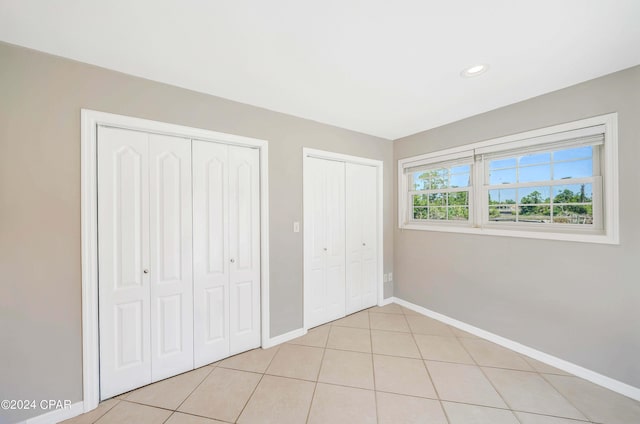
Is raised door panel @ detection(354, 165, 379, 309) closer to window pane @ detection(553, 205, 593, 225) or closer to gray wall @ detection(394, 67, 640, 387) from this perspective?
gray wall @ detection(394, 67, 640, 387)

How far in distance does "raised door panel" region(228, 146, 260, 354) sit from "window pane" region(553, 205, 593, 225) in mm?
2851

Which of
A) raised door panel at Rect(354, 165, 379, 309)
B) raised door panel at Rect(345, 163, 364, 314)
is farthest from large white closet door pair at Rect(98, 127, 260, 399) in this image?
raised door panel at Rect(354, 165, 379, 309)

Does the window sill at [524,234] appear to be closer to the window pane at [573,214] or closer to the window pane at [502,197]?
the window pane at [573,214]

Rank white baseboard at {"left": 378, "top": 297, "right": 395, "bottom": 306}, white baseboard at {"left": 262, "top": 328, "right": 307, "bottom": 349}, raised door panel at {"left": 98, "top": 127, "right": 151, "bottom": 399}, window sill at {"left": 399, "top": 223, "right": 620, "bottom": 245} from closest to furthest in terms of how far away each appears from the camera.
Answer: raised door panel at {"left": 98, "top": 127, "right": 151, "bottom": 399} → window sill at {"left": 399, "top": 223, "right": 620, "bottom": 245} → white baseboard at {"left": 262, "top": 328, "right": 307, "bottom": 349} → white baseboard at {"left": 378, "top": 297, "right": 395, "bottom": 306}

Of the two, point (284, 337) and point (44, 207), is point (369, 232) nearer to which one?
point (284, 337)

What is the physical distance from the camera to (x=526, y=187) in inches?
93.3

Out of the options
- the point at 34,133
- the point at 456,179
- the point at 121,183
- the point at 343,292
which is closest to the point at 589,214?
the point at 456,179

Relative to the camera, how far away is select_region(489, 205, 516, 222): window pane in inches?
97.4

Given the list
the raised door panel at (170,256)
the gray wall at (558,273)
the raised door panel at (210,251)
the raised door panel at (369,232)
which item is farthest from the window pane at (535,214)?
the raised door panel at (170,256)

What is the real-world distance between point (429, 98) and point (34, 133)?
3.05 m

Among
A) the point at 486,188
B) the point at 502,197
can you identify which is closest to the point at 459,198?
the point at 486,188

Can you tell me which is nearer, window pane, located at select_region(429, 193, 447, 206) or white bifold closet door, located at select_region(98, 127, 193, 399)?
white bifold closet door, located at select_region(98, 127, 193, 399)

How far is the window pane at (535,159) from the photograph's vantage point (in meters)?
2.24

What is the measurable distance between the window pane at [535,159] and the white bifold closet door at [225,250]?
8.84 feet
